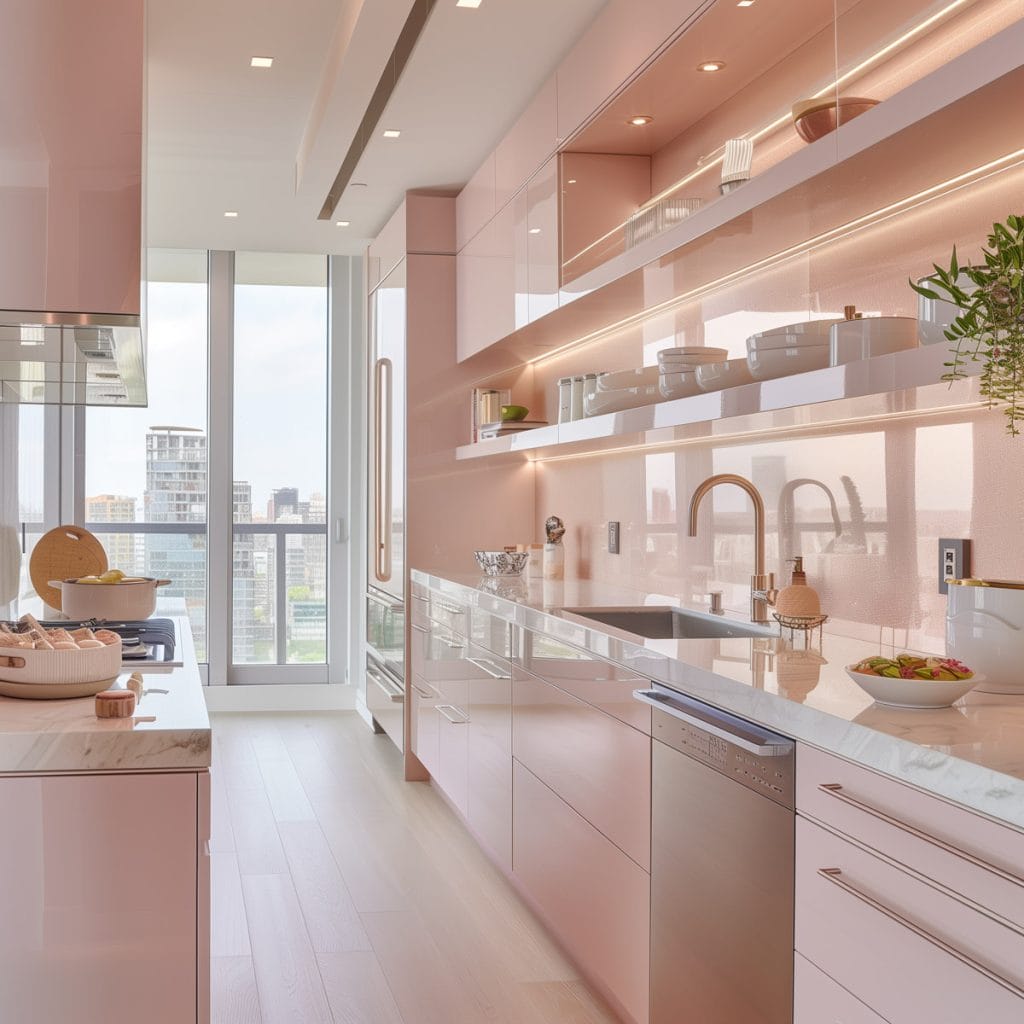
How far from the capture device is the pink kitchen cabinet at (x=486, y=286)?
4.14 metres

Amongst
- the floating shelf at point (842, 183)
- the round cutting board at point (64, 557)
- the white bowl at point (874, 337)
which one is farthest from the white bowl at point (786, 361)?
the round cutting board at point (64, 557)

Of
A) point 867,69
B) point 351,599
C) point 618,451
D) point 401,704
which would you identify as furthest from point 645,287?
point 351,599

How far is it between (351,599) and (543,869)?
3990 millimetres

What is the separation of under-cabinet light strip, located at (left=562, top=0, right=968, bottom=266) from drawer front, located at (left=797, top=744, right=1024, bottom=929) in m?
1.14

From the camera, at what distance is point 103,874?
1719 mm

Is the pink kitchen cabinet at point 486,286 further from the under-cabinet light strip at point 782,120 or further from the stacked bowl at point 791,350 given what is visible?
the stacked bowl at point 791,350

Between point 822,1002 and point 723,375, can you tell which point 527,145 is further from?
point 822,1002

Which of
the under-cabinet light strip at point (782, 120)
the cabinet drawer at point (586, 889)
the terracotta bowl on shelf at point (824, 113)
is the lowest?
the cabinet drawer at point (586, 889)

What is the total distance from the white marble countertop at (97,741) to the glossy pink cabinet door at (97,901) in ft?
0.08

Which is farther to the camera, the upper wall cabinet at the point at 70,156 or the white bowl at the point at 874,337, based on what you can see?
the upper wall cabinet at the point at 70,156

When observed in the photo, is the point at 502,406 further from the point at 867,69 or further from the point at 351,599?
the point at 867,69

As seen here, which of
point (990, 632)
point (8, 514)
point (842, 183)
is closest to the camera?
point (990, 632)

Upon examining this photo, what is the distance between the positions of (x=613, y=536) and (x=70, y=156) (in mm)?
2450

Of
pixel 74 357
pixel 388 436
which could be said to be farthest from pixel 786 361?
pixel 388 436
